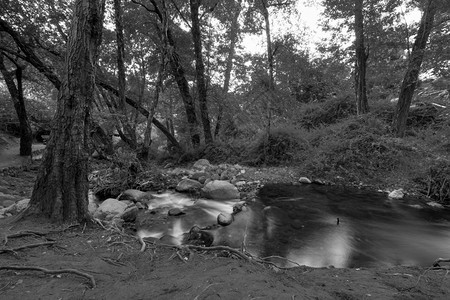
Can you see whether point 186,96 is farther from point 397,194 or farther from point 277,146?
point 397,194

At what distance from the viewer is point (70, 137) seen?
3.14 m

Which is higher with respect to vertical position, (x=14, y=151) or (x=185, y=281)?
(x=14, y=151)

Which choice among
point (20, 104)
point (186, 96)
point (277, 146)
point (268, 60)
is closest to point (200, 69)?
point (186, 96)

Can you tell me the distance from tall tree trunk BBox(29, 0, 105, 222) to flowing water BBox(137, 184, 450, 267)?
191cm

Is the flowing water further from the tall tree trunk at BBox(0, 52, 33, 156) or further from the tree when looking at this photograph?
the tall tree trunk at BBox(0, 52, 33, 156)

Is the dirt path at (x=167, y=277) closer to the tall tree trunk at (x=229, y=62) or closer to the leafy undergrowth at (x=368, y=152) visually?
the leafy undergrowth at (x=368, y=152)

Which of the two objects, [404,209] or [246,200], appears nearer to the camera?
[404,209]

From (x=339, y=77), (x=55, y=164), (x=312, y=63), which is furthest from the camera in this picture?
(x=339, y=77)

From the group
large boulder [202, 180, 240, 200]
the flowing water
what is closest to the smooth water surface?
the flowing water

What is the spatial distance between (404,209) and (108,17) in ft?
42.1

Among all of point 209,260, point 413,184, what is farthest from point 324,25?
point 209,260

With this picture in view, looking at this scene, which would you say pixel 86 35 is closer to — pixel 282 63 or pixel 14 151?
pixel 282 63

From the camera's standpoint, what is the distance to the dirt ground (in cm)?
180

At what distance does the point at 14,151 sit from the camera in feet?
40.0
